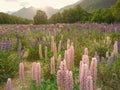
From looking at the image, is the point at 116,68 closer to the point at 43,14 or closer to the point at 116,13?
the point at 116,13

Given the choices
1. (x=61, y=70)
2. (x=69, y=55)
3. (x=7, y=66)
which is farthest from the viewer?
(x=7, y=66)

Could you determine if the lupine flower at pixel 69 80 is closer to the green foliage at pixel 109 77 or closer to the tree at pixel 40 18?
the green foliage at pixel 109 77

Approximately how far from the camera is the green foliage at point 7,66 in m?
6.80

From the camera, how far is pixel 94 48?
870 centimetres

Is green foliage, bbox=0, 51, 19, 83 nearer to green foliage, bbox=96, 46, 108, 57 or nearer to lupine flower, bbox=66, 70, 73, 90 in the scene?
green foliage, bbox=96, 46, 108, 57

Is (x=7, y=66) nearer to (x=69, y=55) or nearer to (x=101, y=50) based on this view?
(x=69, y=55)

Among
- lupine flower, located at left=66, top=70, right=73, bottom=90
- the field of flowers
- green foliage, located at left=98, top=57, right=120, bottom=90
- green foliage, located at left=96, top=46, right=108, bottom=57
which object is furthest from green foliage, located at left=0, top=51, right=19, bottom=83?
lupine flower, located at left=66, top=70, right=73, bottom=90

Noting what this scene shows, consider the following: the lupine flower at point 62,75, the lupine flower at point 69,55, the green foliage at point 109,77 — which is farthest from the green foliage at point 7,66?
the lupine flower at point 62,75

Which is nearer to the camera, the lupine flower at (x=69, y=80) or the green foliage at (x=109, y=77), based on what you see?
the lupine flower at (x=69, y=80)

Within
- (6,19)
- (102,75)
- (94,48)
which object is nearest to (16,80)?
(102,75)

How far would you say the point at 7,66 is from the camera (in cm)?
718

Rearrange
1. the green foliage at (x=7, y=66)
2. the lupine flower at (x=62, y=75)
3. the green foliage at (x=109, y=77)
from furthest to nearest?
the green foliage at (x=7, y=66)
the green foliage at (x=109, y=77)
the lupine flower at (x=62, y=75)

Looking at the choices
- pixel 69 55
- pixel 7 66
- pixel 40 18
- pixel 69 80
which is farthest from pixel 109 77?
pixel 40 18

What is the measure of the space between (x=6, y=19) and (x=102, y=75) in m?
56.3
